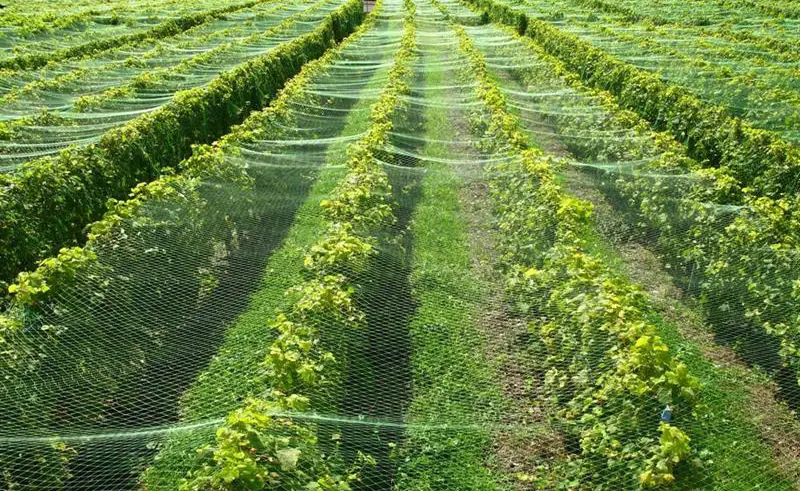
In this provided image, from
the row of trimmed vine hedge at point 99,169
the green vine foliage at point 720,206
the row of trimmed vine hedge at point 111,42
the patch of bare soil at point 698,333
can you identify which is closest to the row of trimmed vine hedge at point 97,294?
the row of trimmed vine hedge at point 99,169

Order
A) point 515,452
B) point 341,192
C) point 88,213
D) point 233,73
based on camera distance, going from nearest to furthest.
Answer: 1. point 515,452
2. point 341,192
3. point 88,213
4. point 233,73

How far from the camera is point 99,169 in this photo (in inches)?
402

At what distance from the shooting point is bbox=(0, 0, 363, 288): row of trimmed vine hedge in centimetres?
857

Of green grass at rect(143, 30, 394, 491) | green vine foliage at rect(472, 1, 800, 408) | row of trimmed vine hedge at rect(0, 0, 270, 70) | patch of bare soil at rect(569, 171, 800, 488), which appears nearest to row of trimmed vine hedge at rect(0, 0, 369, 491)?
green grass at rect(143, 30, 394, 491)

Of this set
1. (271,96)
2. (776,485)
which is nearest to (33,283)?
(776,485)

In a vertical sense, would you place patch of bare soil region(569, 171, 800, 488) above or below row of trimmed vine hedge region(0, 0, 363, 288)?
below

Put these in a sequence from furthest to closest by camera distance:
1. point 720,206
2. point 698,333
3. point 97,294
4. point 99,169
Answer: point 99,169 < point 720,206 < point 698,333 < point 97,294

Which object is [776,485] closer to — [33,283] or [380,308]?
[380,308]

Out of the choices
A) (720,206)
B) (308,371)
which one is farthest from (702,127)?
(308,371)

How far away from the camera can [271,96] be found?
1859cm

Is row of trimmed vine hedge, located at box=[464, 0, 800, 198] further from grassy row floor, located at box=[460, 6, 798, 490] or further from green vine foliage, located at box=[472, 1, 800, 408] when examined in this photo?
grassy row floor, located at box=[460, 6, 798, 490]

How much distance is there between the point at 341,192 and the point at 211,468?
534 cm

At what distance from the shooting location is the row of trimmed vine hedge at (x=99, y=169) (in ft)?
28.1

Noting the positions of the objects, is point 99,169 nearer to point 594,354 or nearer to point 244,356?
point 244,356
